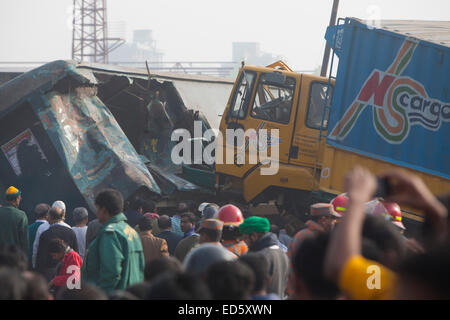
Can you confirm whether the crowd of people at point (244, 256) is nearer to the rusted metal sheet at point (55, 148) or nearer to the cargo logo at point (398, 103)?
the rusted metal sheet at point (55, 148)

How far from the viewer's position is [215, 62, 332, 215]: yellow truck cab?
10.3 meters

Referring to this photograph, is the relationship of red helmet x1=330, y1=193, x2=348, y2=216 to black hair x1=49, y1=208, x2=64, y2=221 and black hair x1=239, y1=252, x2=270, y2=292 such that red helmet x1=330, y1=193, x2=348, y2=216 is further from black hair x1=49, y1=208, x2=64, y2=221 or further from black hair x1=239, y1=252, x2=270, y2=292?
black hair x1=49, y1=208, x2=64, y2=221

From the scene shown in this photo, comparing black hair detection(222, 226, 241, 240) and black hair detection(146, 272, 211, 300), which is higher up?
black hair detection(146, 272, 211, 300)

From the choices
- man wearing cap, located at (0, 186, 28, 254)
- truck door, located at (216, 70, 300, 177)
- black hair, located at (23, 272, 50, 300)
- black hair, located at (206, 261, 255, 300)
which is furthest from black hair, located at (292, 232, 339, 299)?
truck door, located at (216, 70, 300, 177)

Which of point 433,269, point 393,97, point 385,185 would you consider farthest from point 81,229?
point 433,269

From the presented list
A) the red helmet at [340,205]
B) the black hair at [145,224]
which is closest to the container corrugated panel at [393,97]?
the red helmet at [340,205]

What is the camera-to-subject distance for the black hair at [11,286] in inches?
103

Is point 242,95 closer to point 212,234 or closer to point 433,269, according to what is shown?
point 212,234

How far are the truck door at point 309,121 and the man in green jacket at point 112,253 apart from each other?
5.69m

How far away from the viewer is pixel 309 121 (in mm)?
10328

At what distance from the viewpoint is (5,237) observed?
6.60 metres

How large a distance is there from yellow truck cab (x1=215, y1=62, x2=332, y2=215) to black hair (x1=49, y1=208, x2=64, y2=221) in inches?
160

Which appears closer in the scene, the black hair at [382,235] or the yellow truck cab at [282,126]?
the black hair at [382,235]
